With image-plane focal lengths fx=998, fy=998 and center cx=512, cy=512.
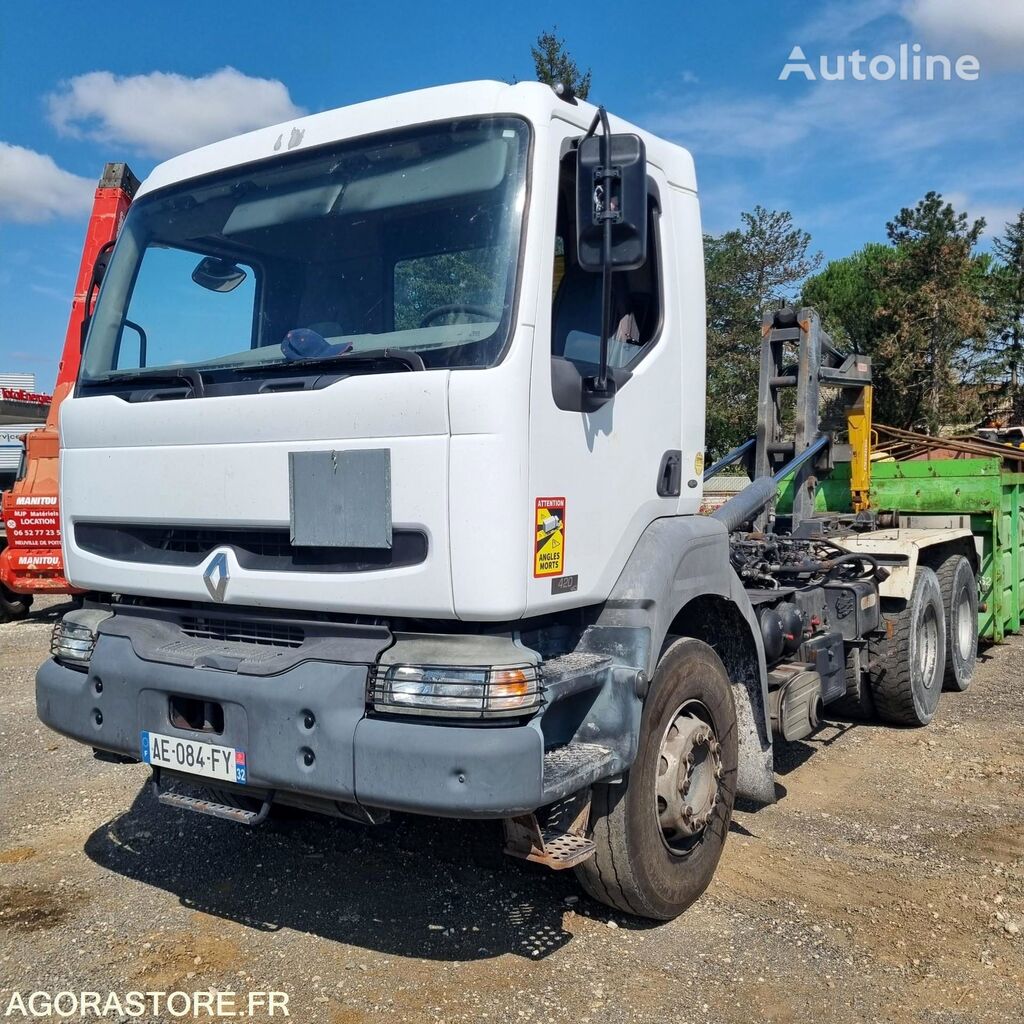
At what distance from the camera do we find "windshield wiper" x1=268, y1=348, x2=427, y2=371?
9.62 feet

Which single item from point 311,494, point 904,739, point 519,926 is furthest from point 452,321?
point 904,739

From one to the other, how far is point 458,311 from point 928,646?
5.02 metres

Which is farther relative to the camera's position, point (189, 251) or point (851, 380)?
point (851, 380)

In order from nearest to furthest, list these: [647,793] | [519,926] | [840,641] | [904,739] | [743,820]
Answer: [647,793]
[519,926]
[743,820]
[840,641]
[904,739]

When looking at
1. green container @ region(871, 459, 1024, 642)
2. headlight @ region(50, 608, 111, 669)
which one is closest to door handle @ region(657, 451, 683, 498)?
headlight @ region(50, 608, 111, 669)

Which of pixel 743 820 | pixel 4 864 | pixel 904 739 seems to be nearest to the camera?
pixel 4 864

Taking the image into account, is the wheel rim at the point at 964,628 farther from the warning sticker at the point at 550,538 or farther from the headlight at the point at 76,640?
the headlight at the point at 76,640

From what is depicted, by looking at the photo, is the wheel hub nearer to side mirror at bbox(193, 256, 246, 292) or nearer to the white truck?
the white truck

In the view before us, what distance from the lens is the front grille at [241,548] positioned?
2967 mm

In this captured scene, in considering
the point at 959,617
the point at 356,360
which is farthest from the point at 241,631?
the point at 959,617

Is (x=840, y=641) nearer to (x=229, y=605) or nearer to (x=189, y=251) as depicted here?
(x=229, y=605)

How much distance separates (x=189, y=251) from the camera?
3771 millimetres

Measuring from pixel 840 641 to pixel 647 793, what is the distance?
98.4 inches

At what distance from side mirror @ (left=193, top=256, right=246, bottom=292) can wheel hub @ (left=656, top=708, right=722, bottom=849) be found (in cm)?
227
